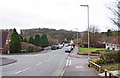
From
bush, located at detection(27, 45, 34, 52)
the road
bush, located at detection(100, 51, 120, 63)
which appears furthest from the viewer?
bush, located at detection(27, 45, 34, 52)

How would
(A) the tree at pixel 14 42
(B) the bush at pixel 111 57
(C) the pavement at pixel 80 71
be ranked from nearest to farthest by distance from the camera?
1. (C) the pavement at pixel 80 71
2. (B) the bush at pixel 111 57
3. (A) the tree at pixel 14 42

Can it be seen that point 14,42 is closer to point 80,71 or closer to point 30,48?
point 30,48

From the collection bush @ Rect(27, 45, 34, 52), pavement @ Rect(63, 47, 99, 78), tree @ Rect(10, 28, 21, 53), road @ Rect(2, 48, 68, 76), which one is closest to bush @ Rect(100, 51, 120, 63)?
pavement @ Rect(63, 47, 99, 78)

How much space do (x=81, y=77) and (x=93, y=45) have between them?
81947mm

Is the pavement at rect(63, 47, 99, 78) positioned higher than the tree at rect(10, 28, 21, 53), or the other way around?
the tree at rect(10, 28, 21, 53)

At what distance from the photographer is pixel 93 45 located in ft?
340

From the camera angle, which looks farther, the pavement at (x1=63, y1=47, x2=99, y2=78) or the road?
the road

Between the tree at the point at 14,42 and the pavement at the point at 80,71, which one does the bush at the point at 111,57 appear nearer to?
the pavement at the point at 80,71

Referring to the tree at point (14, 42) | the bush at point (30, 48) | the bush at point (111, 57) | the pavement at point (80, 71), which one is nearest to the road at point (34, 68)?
the pavement at point (80, 71)

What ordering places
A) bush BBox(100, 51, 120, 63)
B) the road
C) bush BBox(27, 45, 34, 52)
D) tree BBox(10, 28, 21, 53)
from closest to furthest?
the road < bush BBox(100, 51, 120, 63) < tree BBox(10, 28, 21, 53) < bush BBox(27, 45, 34, 52)

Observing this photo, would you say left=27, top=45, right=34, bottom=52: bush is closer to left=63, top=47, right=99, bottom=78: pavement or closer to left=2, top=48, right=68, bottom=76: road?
left=2, top=48, right=68, bottom=76: road

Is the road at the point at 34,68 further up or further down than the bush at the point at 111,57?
further down

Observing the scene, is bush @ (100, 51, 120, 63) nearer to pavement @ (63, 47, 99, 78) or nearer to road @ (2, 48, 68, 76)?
pavement @ (63, 47, 99, 78)

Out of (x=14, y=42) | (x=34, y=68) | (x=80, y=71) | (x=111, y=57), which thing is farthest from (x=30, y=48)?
(x=80, y=71)
